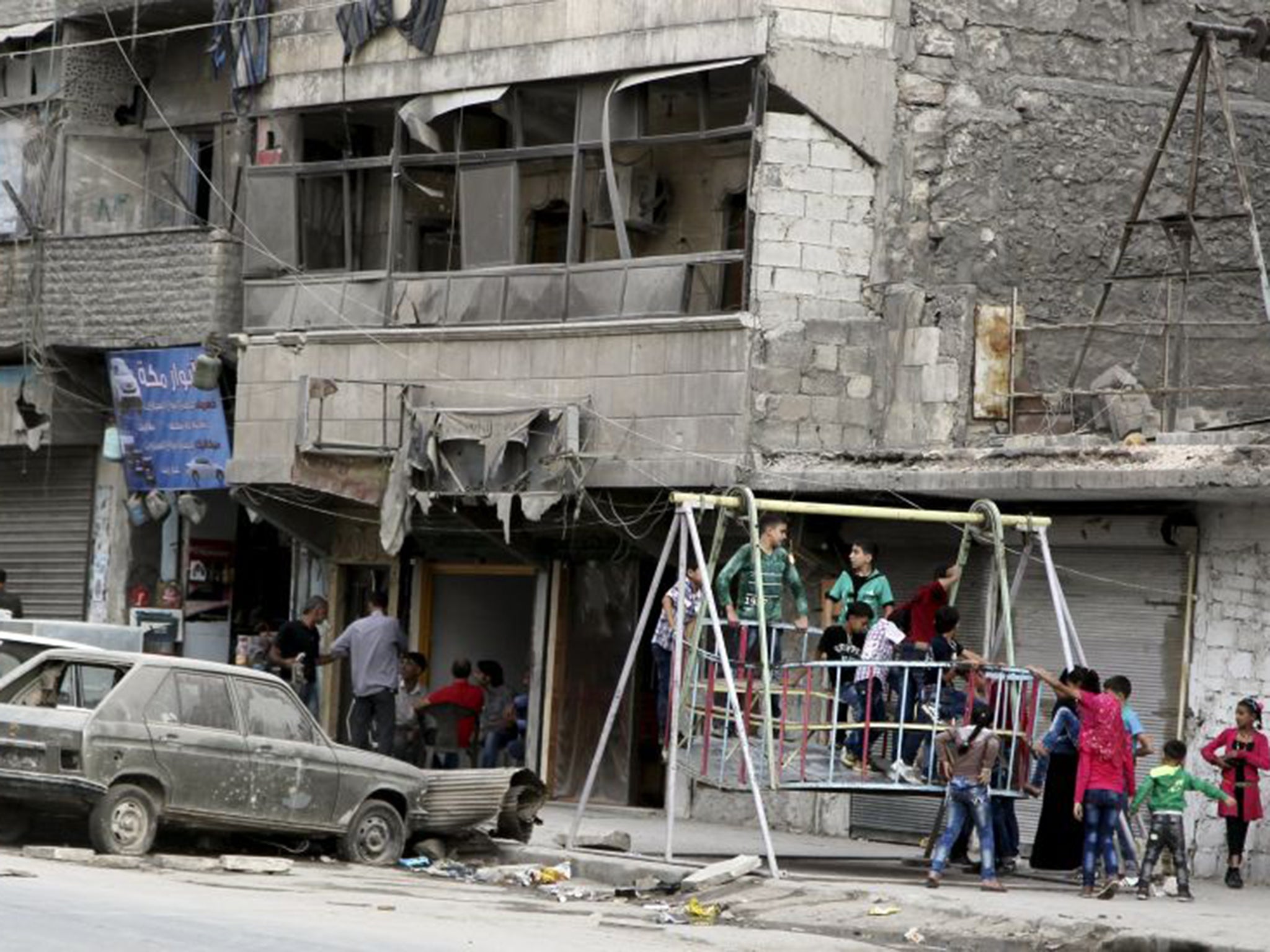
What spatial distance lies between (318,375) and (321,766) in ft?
26.7

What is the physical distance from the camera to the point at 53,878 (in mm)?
15000

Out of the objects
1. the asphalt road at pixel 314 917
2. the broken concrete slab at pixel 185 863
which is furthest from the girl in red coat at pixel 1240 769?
the broken concrete slab at pixel 185 863

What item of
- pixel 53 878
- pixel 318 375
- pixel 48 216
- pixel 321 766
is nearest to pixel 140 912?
pixel 53 878

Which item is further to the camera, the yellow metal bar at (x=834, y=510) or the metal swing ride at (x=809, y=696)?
the yellow metal bar at (x=834, y=510)

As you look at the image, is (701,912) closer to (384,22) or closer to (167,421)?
(384,22)

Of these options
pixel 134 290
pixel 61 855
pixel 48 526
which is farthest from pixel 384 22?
pixel 61 855

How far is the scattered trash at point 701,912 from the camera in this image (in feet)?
52.5

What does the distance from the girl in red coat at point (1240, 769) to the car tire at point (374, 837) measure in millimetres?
5677

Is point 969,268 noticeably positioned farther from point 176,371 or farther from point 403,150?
point 176,371

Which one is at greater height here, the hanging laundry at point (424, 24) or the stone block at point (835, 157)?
→ the hanging laundry at point (424, 24)

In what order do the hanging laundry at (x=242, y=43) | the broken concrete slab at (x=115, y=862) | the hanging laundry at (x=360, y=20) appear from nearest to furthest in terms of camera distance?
1. the broken concrete slab at (x=115, y=862)
2. the hanging laundry at (x=360, y=20)
3. the hanging laundry at (x=242, y=43)

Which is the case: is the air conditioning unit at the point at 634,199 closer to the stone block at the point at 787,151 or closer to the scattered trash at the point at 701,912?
the stone block at the point at 787,151

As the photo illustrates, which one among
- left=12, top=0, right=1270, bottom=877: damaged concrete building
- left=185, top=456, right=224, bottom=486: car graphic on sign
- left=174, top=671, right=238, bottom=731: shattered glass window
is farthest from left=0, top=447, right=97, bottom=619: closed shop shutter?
left=174, top=671, right=238, bottom=731: shattered glass window

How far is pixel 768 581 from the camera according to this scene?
18453 mm
